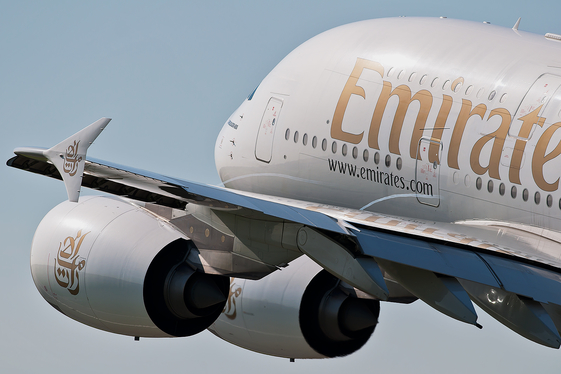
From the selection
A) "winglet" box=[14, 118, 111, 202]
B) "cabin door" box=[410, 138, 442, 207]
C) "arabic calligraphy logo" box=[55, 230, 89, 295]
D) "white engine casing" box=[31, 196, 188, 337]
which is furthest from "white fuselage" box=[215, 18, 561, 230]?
"winglet" box=[14, 118, 111, 202]

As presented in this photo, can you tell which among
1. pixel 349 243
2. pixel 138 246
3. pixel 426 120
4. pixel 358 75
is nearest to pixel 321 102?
pixel 358 75

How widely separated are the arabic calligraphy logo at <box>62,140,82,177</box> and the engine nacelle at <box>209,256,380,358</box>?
7.23m

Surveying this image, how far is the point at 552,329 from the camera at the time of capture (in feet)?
24.5

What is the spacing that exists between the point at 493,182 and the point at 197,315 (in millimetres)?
4752

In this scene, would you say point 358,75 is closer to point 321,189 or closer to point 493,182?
point 321,189

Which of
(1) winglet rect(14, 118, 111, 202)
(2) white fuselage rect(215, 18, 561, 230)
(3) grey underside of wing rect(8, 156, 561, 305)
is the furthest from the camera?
(2) white fuselage rect(215, 18, 561, 230)

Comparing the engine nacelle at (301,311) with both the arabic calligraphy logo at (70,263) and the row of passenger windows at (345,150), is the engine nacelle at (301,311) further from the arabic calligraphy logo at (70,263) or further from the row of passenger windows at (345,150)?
the arabic calligraphy logo at (70,263)

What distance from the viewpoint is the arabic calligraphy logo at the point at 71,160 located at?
650 cm

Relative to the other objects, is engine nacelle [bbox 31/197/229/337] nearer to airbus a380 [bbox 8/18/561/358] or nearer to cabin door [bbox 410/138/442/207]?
airbus a380 [bbox 8/18/561/358]

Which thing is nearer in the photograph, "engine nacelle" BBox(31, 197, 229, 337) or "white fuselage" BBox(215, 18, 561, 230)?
"white fuselage" BBox(215, 18, 561, 230)

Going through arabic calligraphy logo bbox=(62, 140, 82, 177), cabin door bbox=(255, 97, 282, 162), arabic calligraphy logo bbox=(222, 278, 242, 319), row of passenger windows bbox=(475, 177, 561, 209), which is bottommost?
arabic calligraphy logo bbox=(222, 278, 242, 319)

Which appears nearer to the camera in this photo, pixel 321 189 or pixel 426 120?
pixel 426 120

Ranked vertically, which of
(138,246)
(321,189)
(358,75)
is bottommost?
(138,246)

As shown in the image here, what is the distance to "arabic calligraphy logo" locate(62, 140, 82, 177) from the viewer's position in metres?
6.50
